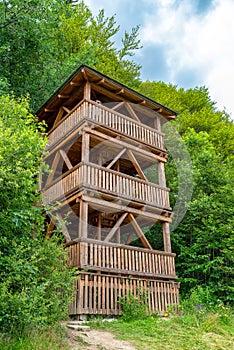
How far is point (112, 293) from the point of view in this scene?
953cm

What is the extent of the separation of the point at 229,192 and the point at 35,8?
38.0ft

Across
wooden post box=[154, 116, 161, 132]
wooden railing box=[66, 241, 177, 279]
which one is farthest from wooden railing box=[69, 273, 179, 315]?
wooden post box=[154, 116, 161, 132]

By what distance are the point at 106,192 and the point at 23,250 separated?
510 centimetres

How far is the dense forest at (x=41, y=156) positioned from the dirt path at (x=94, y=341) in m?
0.59

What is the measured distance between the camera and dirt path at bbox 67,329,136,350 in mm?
6438

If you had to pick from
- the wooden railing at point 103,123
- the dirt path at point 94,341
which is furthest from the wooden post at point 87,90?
the dirt path at point 94,341

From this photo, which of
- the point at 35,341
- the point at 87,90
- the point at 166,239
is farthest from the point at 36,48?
the point at 35,341

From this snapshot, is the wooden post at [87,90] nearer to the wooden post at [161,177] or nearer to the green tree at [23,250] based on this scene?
the wooden post at [161,177]

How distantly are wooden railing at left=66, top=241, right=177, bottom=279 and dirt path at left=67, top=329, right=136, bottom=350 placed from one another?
209 centimetres

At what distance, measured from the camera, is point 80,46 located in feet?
71.1

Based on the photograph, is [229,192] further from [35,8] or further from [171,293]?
[35,8]

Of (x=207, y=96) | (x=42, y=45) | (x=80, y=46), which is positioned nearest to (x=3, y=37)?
(x=42, y=45)

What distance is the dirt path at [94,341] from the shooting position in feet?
21.1

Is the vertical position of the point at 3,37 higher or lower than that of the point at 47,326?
higher
